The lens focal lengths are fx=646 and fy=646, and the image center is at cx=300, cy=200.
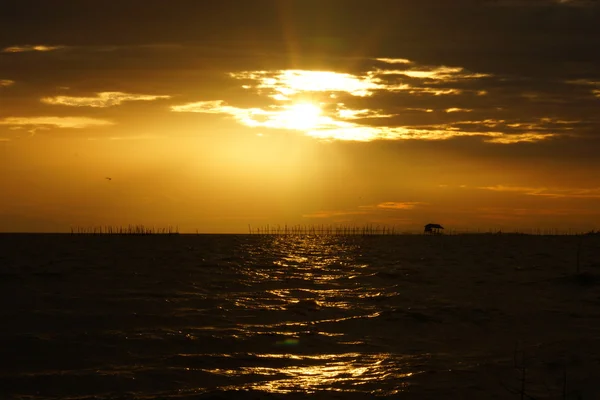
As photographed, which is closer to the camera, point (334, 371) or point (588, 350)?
point (334, 371)

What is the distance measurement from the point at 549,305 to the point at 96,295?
24326 mm

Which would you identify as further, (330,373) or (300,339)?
(300,339)

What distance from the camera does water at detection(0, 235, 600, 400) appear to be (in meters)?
17.9

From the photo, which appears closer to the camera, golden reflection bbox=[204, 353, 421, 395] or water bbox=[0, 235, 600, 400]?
golden reflection bbox=[204, 353, 421, 395]

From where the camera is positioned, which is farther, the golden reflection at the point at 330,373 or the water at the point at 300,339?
the water at the point at 300,339

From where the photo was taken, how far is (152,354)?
22094 mm

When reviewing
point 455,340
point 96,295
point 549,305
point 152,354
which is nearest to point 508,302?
point 549,305

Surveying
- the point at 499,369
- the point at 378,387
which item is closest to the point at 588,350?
the point at 499,369

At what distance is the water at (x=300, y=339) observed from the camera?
17922 mm

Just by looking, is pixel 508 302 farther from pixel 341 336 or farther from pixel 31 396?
pixel 31 396

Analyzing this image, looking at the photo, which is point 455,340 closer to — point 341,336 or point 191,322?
point 341,336

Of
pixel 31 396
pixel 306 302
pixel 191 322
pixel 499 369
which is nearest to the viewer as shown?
pixel 31 396

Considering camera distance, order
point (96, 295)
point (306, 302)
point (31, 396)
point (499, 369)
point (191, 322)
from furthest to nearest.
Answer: point (96, 295) < point (306, 302) < point (191, 322) < point (499, 369) < point (31, 396)

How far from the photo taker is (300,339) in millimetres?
24547
